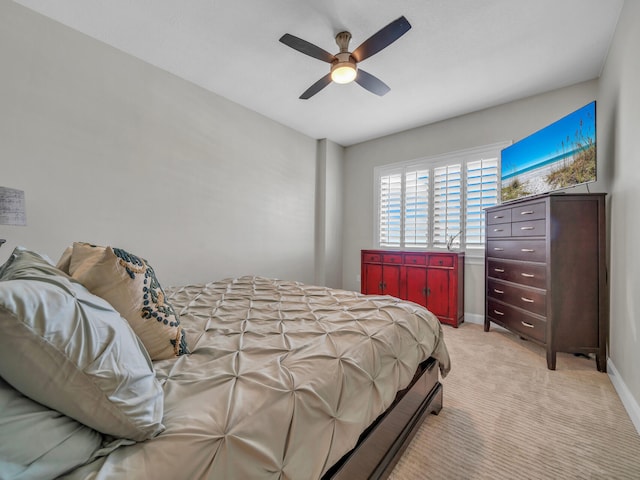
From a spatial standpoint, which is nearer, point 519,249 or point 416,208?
point 519,249

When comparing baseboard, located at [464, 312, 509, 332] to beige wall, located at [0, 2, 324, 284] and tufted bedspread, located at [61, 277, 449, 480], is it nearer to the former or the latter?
tufted bedspread, located at [61, 277, 449, 480]

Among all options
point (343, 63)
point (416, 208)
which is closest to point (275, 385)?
point (343, 63)

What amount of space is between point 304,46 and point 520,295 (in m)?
2.92

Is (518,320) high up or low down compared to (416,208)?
down

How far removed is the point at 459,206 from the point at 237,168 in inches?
118

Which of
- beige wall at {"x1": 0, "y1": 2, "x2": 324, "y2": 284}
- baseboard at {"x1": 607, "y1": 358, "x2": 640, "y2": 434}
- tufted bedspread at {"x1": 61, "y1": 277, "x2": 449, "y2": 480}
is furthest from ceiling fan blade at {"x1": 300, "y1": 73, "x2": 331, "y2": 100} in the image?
baseboard at {"x1": 607, "y1": 358, "x2": 640, "y2": 434}

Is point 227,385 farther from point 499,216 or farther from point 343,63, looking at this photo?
point 499,216

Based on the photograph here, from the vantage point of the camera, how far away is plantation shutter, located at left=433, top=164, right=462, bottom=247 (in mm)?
3865

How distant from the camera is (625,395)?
72.9 inches

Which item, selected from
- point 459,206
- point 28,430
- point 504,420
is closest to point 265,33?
point 28,430

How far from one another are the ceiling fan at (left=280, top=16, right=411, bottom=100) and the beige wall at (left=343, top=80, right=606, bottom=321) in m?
1.83

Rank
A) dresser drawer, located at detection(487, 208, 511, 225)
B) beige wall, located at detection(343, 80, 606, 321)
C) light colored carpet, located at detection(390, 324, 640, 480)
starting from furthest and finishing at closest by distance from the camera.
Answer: beige wall, located at detection(343, 80, 606, 321), dresser drawer, located at detection(487, 208, 511, 225), light colored carpet, located at detection(390, 324, 640, 480)

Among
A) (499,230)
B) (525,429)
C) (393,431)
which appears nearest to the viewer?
(393,431)

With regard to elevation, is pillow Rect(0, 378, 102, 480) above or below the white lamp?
below
